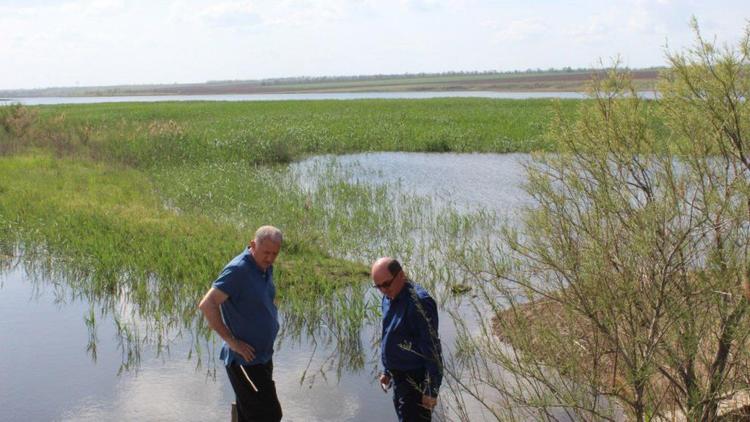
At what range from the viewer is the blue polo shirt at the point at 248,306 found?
18.3 feet

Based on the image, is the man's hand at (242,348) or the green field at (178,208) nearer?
the man's hand at (242,348)

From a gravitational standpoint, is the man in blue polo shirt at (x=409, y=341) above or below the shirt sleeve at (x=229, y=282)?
below

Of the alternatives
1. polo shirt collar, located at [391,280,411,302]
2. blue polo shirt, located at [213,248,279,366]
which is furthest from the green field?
blue polo shirt, located at [213,248,279,366]

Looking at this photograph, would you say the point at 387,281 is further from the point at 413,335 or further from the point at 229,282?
the point at 229,282

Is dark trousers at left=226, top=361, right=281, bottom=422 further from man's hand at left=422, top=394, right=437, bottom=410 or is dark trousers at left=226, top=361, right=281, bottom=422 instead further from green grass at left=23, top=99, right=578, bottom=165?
green grass at left=23, top=99, right=578, bottom=165

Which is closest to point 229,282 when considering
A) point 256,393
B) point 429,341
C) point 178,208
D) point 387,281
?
point 256,393

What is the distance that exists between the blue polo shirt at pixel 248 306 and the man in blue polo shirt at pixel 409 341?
81cm

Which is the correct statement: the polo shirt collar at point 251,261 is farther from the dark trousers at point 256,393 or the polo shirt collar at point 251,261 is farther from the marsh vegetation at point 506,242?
the marsh vegetation at point 506,242

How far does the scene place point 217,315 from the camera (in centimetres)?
553

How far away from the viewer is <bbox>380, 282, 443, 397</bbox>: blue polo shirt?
538 cm

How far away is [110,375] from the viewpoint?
9273 millimetres

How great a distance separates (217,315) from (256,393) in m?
0.69

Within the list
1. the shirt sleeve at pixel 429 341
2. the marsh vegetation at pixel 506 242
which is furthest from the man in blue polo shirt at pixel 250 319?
the marsh vegetation at pixel 506 242

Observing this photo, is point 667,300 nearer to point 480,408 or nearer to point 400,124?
point 480,408
